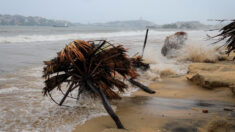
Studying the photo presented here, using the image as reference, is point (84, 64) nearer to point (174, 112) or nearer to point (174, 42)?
point (174, 112)

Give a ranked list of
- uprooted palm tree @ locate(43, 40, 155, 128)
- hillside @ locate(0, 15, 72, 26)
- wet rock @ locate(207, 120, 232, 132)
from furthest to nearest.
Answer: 1. hillside @ locate(0, 15, 72, 26)
2. uprooted palm tree @ locate(43, 40, 155, 128)
3. wet rock @ locate(207, 120, 232, 132)

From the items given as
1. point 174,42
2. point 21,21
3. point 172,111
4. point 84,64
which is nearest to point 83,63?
point 84,64

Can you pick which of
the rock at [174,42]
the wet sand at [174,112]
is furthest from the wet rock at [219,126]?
the rock at [174,42]

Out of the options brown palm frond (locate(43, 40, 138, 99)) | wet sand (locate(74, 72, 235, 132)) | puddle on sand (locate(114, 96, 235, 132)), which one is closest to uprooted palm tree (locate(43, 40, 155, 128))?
brown palm frond (locate(43, 40, 138, 99))

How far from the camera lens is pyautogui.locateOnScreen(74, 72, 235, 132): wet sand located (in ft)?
10.2

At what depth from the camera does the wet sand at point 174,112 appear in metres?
3.12

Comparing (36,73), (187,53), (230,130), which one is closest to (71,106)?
(230,130)

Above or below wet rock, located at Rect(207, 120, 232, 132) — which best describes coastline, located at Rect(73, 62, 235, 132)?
below

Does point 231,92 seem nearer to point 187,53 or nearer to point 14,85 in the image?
point 14,85

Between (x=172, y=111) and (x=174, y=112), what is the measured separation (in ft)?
0.23

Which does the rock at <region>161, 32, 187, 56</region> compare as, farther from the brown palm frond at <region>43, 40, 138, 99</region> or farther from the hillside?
the hillside

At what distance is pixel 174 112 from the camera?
3789 millimetres

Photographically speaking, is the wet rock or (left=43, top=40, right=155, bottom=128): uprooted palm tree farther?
(left=43, top=40, right=155, bottom=128): uprooted palm tree

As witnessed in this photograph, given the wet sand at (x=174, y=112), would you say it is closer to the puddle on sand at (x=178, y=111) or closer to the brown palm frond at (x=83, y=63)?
the puddle on sand at (x=178, y=111)
